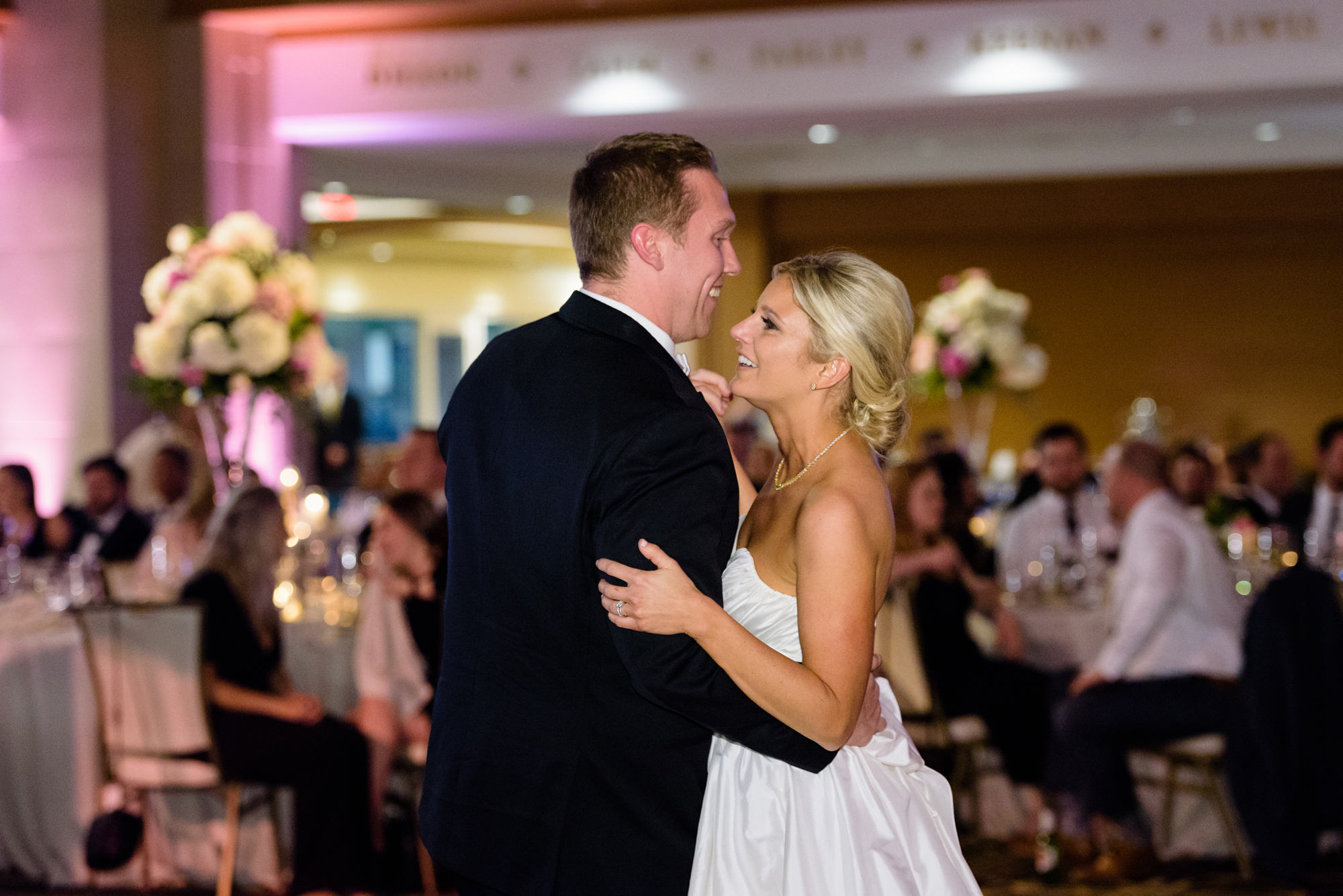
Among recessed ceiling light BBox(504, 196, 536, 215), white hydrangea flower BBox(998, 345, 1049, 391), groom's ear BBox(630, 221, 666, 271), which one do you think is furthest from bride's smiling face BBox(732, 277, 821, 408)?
recessed ceiling light BBox(504, 196, 536, 215)

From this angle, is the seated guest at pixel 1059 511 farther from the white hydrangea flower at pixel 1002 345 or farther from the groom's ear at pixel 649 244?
the groom's ear at pixel 649 244

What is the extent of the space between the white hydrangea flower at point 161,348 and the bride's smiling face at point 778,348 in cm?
341

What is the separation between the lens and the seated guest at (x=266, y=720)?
440 cm

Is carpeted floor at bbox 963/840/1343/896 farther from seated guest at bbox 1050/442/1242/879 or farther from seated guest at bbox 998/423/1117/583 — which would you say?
seated guest at bbox 998/423/1117/583

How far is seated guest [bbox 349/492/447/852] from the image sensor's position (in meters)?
4.34

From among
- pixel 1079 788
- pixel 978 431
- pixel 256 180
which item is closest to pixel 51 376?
pixel 256 180

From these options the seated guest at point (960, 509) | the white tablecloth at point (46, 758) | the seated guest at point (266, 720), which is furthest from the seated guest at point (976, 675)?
the white tablecloth at point (46, 758)

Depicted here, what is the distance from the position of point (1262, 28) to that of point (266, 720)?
5973 millimetres

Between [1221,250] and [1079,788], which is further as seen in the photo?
[1221,250]

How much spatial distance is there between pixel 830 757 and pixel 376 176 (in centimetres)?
1043

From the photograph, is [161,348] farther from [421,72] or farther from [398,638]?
[421,72]

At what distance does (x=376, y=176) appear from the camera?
458 inches

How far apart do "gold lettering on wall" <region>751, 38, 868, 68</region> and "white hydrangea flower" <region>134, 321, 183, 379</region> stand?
3.99 meters

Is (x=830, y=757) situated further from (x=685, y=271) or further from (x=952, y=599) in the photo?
(x=952, y=599)
